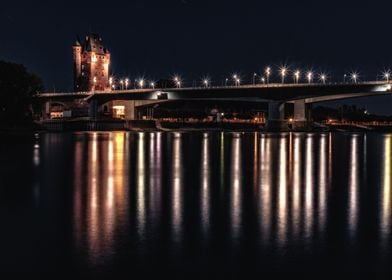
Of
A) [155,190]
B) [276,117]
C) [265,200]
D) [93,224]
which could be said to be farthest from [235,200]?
[276,117]

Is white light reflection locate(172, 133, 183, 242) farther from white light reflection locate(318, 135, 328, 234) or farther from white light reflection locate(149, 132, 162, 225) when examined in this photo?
white light reflection locate(318, 135, 328, 234)

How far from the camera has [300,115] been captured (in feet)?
387

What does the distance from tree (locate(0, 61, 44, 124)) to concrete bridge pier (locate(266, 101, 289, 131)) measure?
4888 centimetres

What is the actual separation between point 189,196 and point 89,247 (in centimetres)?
852

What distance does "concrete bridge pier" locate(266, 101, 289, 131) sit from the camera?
117 metres

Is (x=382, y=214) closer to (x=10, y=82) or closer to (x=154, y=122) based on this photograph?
(x=10, y=82)

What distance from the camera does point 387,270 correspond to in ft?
37.0

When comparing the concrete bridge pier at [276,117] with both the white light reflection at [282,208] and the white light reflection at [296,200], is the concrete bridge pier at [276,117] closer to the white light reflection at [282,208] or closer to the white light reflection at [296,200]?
the white light reflection at [296,200]

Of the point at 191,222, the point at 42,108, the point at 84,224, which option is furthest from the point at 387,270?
the point at 42,108

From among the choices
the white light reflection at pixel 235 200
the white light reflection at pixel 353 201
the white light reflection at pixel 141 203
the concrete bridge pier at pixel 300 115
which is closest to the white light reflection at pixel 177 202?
the white light reflection at pixel 141 203

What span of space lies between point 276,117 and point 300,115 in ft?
16.4

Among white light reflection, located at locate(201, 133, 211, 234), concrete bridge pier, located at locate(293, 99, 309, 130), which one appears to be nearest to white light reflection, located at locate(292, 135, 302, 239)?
white light reflection, located at locate(201, 133, 211, 234)

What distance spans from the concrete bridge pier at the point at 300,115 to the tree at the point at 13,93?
5416 centimetres

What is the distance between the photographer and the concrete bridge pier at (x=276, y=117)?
11669cm
